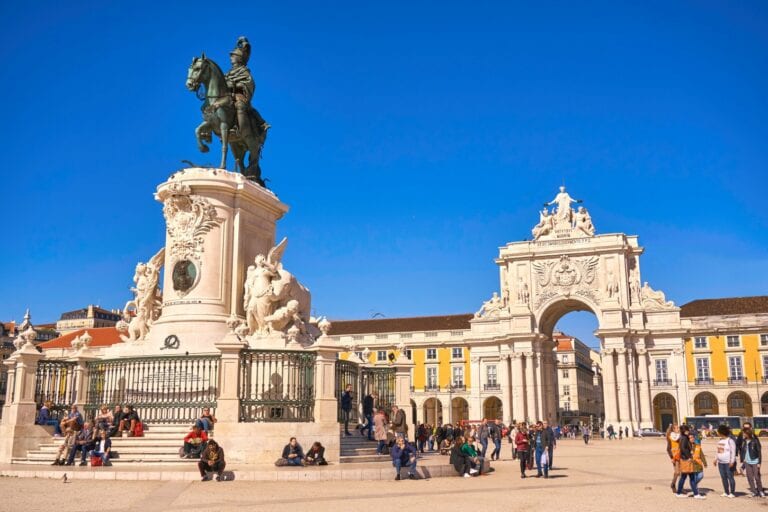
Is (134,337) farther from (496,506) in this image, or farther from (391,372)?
(496,506)

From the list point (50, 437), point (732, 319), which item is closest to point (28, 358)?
point (50, 437)

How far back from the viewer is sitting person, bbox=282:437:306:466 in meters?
12.5

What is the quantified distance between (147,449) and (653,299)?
192 ft

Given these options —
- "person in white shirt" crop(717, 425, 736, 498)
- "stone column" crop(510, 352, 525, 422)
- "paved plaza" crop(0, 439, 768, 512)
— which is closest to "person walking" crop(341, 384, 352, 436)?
"paved plaza" crop(0, 439, 768, 512)

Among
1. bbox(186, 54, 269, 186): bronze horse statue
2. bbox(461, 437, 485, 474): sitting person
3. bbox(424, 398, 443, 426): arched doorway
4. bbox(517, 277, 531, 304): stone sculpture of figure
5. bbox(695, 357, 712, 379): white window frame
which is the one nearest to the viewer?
bbox(461, 437, 485, 474): sitting person

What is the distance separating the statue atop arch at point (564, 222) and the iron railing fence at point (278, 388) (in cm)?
→ 5687

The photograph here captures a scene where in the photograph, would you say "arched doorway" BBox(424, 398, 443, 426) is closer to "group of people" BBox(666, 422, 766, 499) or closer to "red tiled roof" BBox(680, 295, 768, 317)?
"red tiled roof" BBox(680, 295, 768, 317)

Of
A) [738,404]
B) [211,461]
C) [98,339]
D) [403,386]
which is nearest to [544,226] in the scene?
[738,404]

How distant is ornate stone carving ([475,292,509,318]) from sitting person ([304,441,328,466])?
56.7 meters

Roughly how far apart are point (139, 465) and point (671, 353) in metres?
57.8

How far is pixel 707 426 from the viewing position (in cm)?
5325

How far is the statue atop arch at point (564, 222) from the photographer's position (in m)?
68.1

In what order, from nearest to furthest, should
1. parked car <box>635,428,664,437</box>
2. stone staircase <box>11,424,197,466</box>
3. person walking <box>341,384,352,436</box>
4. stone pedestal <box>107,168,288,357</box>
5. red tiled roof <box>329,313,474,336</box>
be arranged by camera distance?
stone staircase <box>11,424,197,466</box> → person walking <box>341,384,352,436</box> → stone pedestal <box>107,168,288,357</box> → parked car <box>635,428,664,437</box> → red tiled roof <box>329,313,474,336</box>

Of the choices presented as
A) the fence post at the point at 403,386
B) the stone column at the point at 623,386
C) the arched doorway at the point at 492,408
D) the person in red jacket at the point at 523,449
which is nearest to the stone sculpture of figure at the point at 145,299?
the fence post at the point at 403,386
